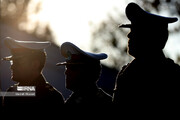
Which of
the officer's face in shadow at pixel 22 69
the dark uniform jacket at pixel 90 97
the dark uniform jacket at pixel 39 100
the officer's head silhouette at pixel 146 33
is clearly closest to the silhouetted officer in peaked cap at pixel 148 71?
the officer's head silhouette at pixel 146 33

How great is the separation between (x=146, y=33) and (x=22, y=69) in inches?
60.9

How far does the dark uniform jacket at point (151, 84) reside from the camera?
7.66ft

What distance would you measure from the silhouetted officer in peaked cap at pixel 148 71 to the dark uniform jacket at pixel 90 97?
0.52m

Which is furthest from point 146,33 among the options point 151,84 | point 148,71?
point 151,84

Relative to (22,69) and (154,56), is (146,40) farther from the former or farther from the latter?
(22,69)

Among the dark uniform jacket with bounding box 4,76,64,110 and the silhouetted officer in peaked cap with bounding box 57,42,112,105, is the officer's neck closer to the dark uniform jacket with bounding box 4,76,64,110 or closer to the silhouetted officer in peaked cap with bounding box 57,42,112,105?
the silhouetted officer in peaked cap with bounding box 57,42,112,105

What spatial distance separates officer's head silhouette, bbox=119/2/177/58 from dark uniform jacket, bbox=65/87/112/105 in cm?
74

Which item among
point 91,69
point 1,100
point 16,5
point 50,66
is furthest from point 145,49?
point 16,5

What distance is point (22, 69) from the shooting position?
3.28m

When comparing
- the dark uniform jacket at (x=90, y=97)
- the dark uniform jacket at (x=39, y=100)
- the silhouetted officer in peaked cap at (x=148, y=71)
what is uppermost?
the silhouetted officer in peaked cap at (x=148, y=71)

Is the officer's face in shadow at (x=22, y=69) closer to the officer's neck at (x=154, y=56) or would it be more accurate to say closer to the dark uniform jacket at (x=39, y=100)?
the dark uniform jacket at (x=39, y=100)

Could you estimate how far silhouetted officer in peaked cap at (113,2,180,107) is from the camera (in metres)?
2.34

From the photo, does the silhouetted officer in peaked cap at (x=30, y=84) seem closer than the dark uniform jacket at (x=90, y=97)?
No

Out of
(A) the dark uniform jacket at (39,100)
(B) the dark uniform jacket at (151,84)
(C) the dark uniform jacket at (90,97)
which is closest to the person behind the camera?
(B) the dark uniform jacket at (151,84)
